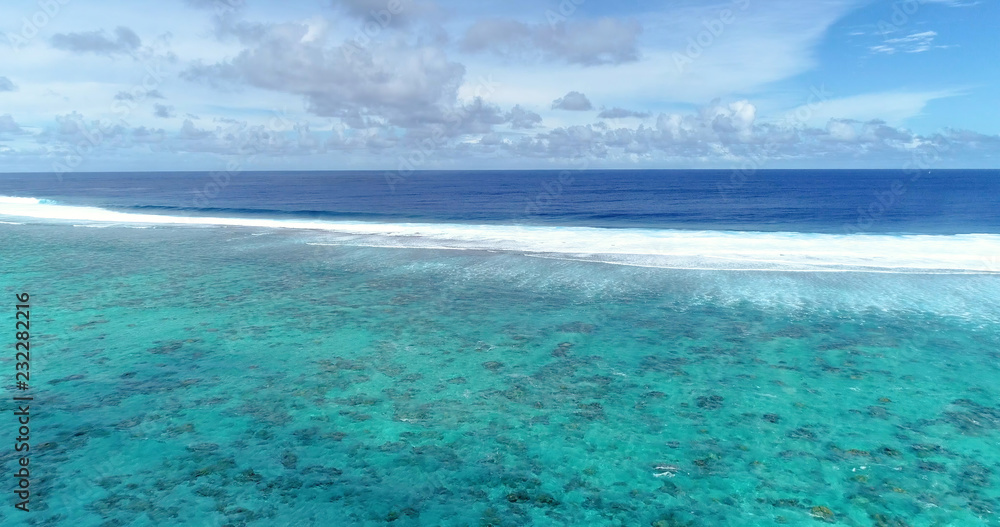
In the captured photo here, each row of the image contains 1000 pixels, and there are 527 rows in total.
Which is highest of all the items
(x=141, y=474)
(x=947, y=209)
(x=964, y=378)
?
(x=947, y=209)

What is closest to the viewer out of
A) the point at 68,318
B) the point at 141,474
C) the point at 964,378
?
the point at 141,474

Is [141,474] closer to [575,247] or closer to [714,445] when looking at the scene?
[714,445]

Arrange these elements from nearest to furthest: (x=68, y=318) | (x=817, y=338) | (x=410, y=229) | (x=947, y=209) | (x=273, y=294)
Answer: (x=817, y=338) → (x=68, y=318) → (x=273, y=294) → (x=410, y=229) → (x=947, y=209)

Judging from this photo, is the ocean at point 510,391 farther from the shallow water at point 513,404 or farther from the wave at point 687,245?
the wave at point 687,245

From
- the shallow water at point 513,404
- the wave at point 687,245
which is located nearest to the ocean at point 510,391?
the shallow water at point 513,404

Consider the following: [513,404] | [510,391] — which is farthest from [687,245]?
[513,404]

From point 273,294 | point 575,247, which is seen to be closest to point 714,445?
point 273,294

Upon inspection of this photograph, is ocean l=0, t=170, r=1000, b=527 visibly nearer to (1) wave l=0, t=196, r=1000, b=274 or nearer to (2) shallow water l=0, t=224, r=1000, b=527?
(2) shallow water l=0, t=224, r=1000, b=527

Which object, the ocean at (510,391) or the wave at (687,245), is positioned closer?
the ocean at (510,391)
